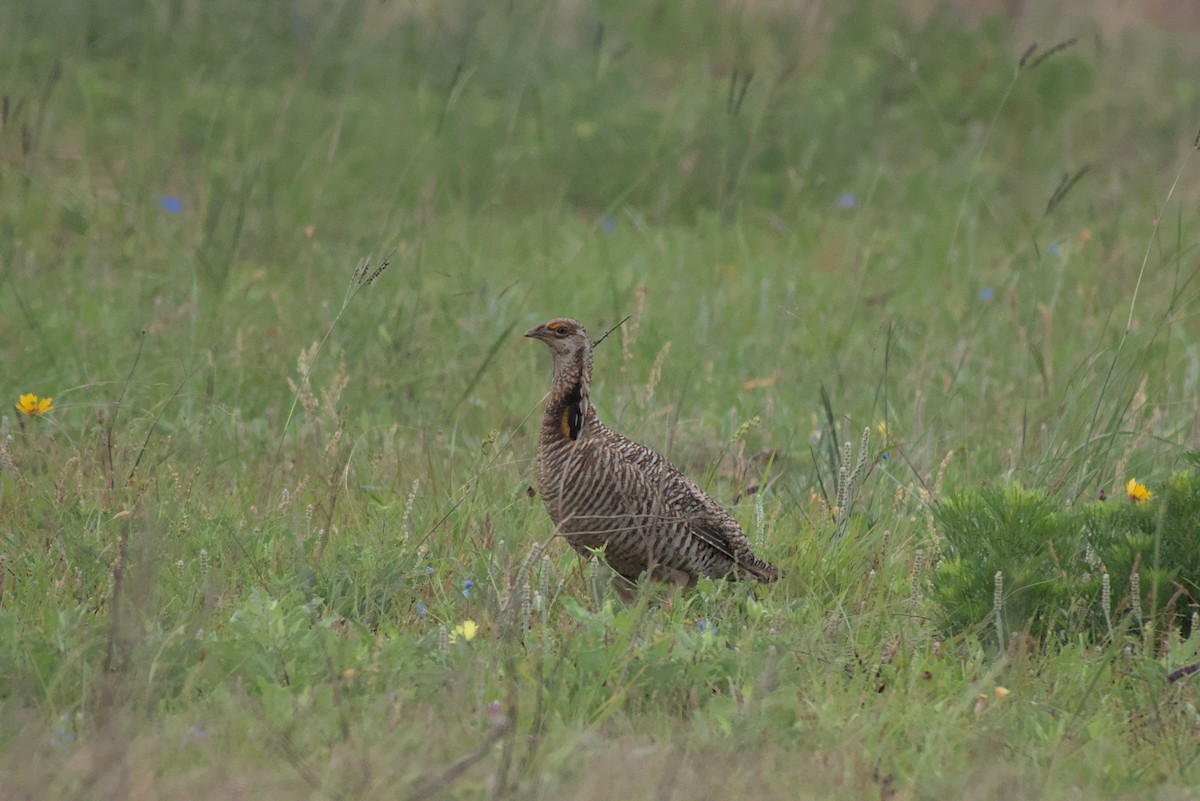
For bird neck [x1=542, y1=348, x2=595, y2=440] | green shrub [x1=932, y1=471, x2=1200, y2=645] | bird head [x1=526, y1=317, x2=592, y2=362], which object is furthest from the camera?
bird head [x1=526, y1=317, x2=592, y2=362]

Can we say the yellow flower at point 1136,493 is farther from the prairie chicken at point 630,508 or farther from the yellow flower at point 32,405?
the yellow flower at point 32,405

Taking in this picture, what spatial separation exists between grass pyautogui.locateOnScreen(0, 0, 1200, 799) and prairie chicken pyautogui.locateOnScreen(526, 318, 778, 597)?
0.40ft

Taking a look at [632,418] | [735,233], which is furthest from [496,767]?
[735,233]

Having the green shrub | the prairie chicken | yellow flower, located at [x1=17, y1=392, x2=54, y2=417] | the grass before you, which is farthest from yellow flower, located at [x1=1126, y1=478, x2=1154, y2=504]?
yellow flower, located at [x1=17, y1=392, x2=54, y2=417]

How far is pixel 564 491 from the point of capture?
14.4 ft

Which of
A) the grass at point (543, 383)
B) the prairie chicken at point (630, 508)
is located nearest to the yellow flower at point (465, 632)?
the grass at point (543, 383)

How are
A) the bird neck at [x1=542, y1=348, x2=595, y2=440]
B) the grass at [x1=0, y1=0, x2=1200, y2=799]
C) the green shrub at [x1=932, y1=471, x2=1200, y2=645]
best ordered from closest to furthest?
1. the grass at [x1=0, y1=0, x2=1200, y2=799]
2. the green shrub at [x1=932, y1=471, x2=1200, y2=645]
3. the bird neck at [x1=542, y1=348, x2=595, y2=440]

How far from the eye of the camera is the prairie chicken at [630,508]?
438 centimetres

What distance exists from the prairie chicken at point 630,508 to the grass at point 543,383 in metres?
0.12

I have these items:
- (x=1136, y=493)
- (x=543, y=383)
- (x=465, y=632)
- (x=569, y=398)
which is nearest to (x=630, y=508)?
(x=569, y=398)

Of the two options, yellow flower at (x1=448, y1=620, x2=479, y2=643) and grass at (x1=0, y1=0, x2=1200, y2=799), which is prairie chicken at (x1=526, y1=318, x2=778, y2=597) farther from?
yellow flower at (x1=448, y1=620, x2=479, y2=643)

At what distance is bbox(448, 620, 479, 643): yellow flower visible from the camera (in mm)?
3439

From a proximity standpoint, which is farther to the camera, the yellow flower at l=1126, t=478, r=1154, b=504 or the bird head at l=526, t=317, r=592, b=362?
the bird head at l=526, t=317, r=592, b=362

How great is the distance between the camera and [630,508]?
4.45 m
